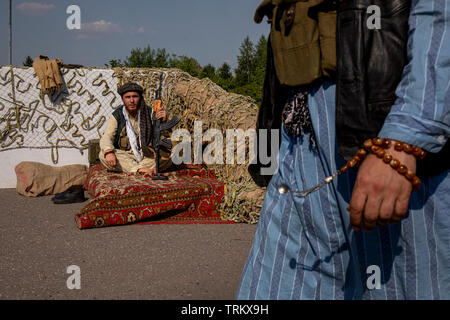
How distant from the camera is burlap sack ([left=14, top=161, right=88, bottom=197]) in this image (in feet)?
22.4

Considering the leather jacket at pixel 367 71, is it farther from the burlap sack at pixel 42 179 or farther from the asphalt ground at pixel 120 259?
the burlap sack at pixel 42 179

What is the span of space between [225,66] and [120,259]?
2968 cm

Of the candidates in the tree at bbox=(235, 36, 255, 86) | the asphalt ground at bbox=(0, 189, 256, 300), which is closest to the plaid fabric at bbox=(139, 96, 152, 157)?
the asphalt ground at bbox=(0, 189, 256, 300)

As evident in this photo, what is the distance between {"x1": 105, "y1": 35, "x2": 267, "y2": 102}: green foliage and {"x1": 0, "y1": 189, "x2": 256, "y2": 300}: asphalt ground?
7.17ft

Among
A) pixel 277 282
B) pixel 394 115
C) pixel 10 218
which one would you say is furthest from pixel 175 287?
pixel 10 218

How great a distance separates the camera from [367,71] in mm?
1250

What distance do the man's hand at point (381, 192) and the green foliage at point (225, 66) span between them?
4.09 m

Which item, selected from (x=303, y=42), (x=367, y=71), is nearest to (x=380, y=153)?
(x=367, y=71)

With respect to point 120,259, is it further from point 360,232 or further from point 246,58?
point 246,58

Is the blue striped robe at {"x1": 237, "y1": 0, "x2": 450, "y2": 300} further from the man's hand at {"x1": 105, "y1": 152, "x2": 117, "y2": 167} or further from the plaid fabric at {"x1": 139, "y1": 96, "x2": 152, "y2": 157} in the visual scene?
the plaid fabric at {"x1": 139, "y1": 96, "x2": 152, "y2": 157}

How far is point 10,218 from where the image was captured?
204 inches

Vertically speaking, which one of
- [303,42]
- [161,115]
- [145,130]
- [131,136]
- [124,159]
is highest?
[303,42]

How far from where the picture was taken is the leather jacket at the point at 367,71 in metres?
1.22
